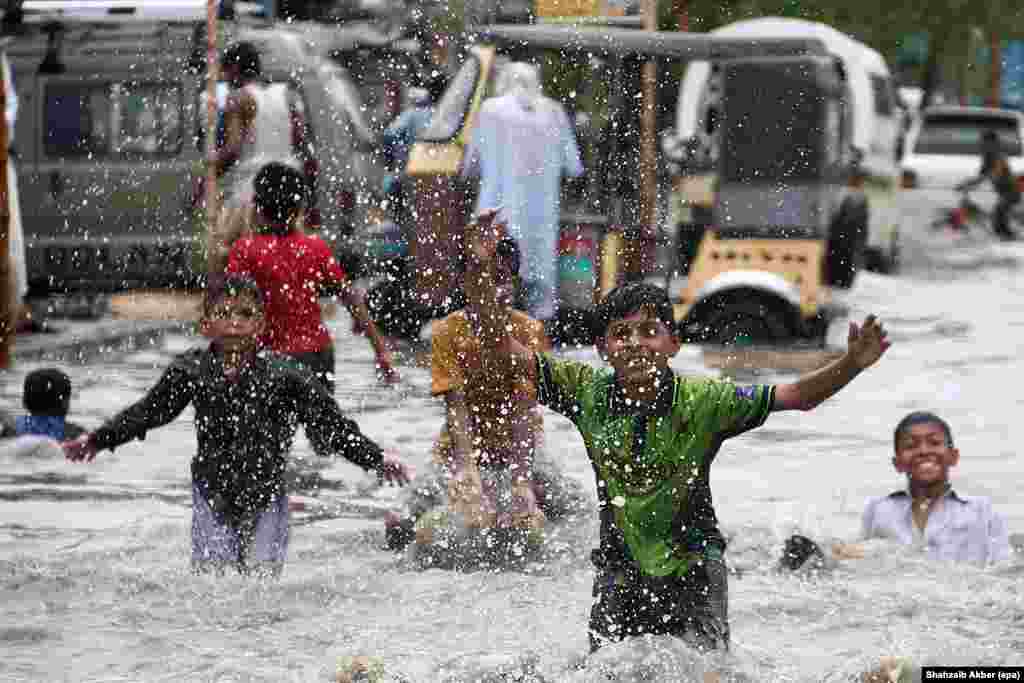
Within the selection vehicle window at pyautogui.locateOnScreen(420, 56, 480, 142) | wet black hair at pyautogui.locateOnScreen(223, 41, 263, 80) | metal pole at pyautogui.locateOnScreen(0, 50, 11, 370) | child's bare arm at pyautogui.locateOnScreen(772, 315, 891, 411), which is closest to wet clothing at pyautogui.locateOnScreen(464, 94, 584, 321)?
vehicle window at pyautogui.locateOnScreen(420, 56, 480, 142)

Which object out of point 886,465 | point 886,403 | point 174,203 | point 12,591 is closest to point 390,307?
point 174,203

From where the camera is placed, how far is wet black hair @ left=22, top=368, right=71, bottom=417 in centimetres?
986

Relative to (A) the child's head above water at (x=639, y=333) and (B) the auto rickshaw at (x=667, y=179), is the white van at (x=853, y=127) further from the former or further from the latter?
(A) the child's head above water at (x=639, y=333)

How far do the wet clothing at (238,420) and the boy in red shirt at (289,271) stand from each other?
151 centimetres

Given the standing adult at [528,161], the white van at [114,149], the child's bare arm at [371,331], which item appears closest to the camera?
the child's bare arm at [371,331]

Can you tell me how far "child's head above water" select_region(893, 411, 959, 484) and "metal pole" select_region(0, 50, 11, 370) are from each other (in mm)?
7151

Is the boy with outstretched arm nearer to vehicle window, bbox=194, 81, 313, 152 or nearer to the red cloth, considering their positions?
the red cloth

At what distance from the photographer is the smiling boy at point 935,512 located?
754 cm

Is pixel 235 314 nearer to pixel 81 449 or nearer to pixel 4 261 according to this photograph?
pixel 81 449

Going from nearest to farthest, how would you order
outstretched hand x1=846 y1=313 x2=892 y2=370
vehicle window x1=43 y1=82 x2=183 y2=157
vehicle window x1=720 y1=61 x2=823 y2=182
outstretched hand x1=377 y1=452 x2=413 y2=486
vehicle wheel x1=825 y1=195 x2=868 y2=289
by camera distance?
outstretched hand x1=846 y1=313 x2=892 y2=370
outstretched hand x1=377 y1=452 x2=413 y2=486
vehicle window x1=720 y1=61 x2=823 y2=182
vehicle window x1=43 y1=82 x2=183 y2=157
vehicle wheel x1=825 y1=195 x2=868 y2=289

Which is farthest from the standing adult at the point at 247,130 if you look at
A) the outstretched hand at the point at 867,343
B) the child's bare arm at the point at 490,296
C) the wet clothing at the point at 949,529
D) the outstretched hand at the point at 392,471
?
the outstretched hand at the point at 867,343

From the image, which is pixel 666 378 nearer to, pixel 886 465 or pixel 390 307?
pixel 886 465

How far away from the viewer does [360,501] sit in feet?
30.4

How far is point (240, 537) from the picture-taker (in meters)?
6.95
